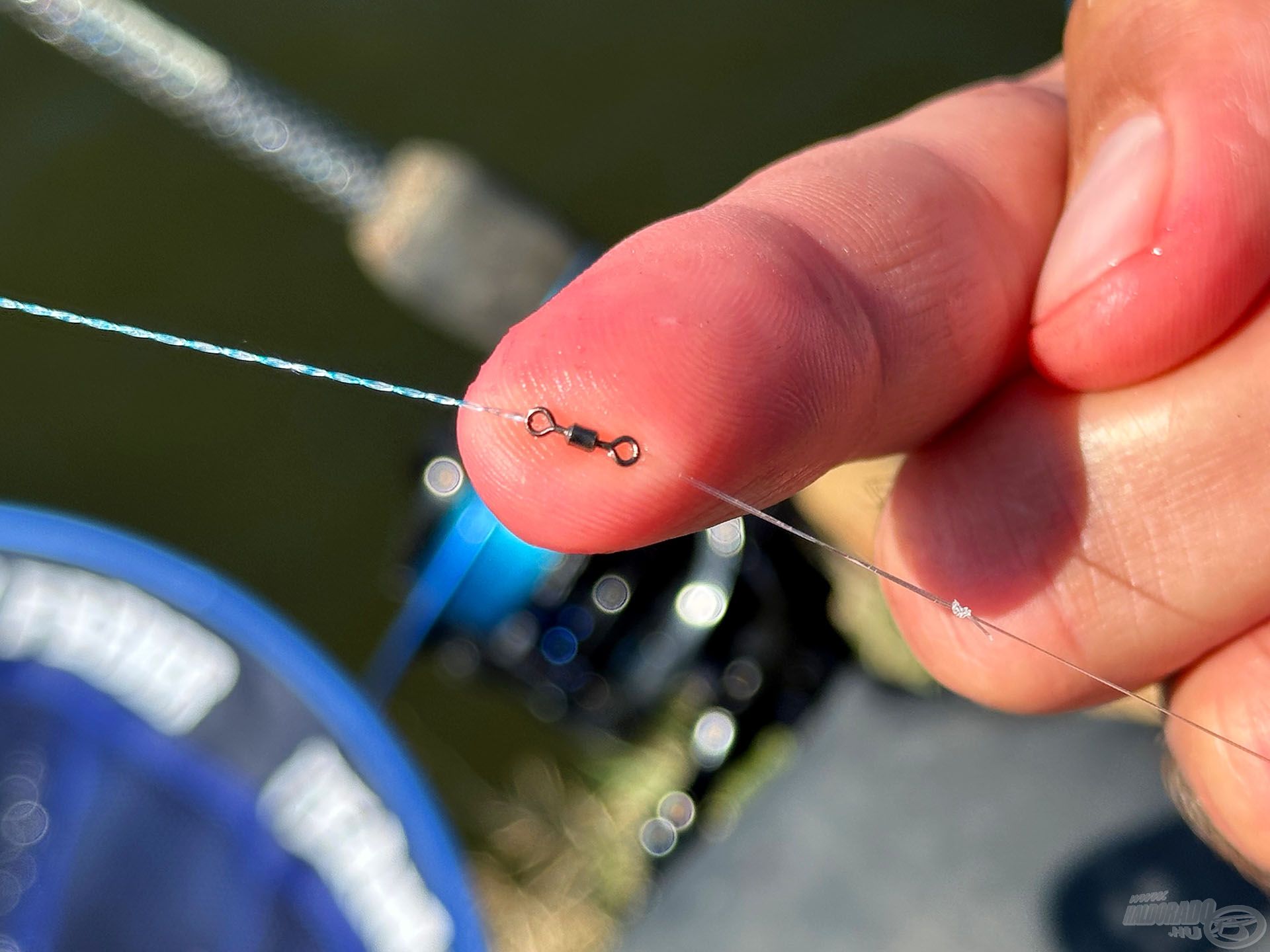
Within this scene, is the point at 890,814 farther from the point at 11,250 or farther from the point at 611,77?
the point at 11,250

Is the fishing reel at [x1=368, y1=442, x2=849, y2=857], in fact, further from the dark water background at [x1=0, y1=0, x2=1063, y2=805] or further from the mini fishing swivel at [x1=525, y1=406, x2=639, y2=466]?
the mini fishing swivel at [x1=525, y1=406, x2=639, y2=466]

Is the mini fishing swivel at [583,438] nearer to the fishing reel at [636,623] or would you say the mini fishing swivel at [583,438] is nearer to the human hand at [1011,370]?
the human hand at [1011,370]

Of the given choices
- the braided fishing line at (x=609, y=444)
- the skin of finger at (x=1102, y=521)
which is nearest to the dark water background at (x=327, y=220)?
the braided fishing line at (x=609, y=444)

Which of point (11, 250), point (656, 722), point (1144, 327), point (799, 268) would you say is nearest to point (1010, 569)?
point (1144, 327)

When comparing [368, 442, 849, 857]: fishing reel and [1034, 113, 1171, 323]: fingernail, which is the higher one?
[1034, 113, 1171, 323]: fingernail

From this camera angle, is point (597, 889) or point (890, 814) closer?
point (890, 814)

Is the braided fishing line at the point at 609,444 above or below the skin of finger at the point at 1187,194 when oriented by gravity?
below

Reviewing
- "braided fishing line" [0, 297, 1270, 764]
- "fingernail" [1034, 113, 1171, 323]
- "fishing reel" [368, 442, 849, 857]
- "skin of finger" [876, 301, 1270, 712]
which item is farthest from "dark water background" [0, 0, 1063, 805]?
"fingernail" [1034, 113, 1171, 323]

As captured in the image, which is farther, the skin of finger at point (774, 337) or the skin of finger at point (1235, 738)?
the skin of finger at point (1235, 738)

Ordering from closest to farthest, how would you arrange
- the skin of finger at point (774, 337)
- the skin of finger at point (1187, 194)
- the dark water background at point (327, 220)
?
the skin of finger at point (774, 337)
the skin of finger at point (1187, 194)
the dark water background at point (327, 220)
